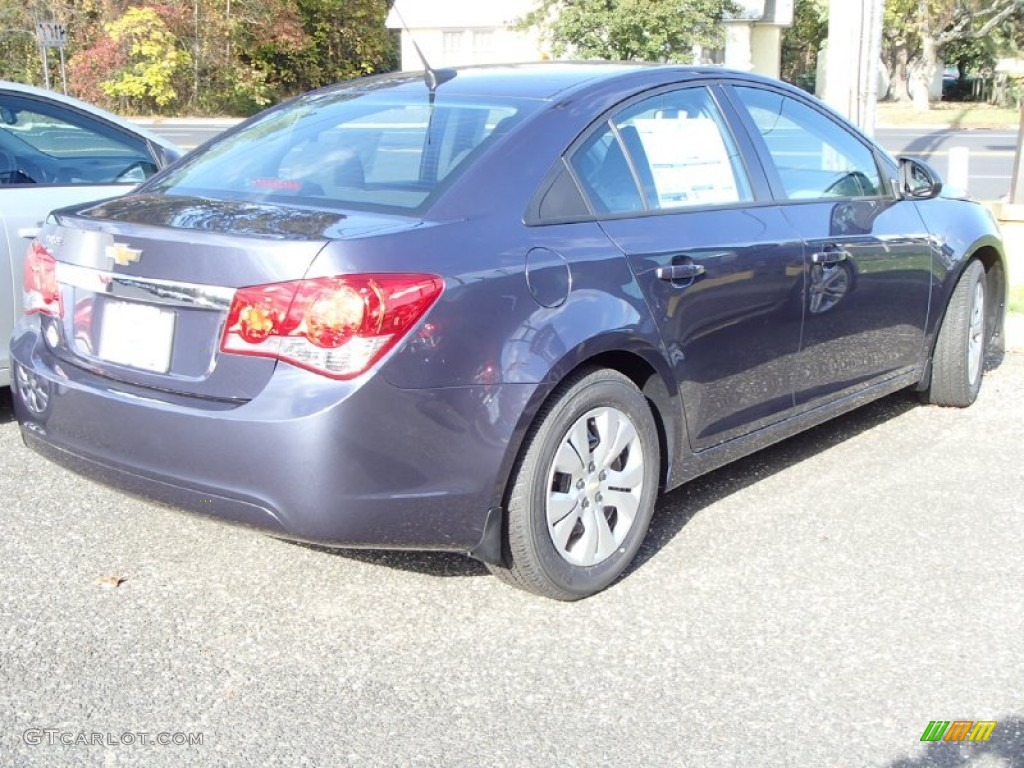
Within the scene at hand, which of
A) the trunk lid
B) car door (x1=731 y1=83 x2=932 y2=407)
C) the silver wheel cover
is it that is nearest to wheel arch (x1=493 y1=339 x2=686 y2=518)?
the silver wheel cover

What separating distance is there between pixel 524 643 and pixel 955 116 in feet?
124

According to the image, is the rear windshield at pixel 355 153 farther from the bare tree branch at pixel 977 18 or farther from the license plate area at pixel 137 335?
the bare tree branch at pixel 977 18

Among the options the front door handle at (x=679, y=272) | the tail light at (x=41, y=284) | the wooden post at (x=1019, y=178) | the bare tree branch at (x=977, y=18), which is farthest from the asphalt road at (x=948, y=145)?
the tail light at (x=41, y=284)

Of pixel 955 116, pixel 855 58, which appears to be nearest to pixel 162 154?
pixel 855 58

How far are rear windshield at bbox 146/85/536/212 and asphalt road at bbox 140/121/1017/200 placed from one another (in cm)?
1336

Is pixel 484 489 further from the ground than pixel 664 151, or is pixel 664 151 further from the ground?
pixel 664 151

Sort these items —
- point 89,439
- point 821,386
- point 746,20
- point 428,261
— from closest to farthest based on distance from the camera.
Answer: point 428,261
point 89,439
point 821,386
point 746,20

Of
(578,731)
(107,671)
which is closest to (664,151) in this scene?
(578,731)

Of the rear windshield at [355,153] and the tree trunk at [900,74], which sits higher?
the tree trunk at [900,74]

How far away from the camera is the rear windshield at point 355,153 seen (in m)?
3.70

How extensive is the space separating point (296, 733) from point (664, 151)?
2.28 meters

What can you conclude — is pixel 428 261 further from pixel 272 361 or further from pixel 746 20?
pixel 746 20

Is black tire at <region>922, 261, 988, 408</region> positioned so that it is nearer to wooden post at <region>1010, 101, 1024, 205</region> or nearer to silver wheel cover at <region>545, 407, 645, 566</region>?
silver wheel cover at <region>545, 407, 645, 566</region>

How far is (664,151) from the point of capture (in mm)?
4223
